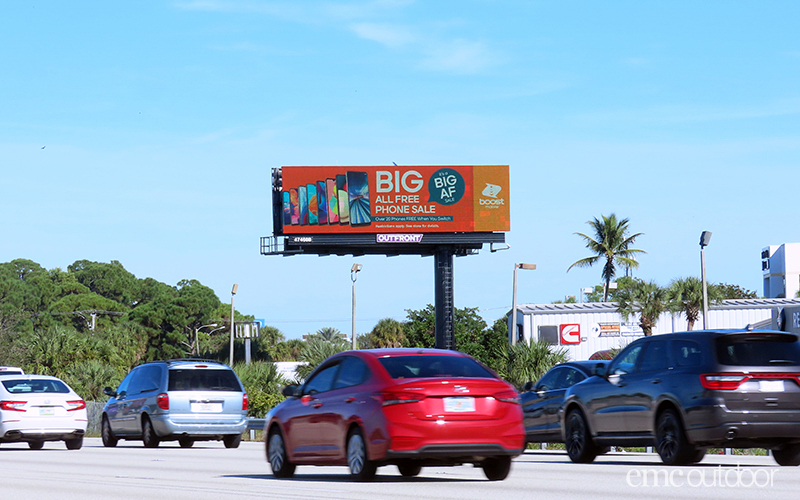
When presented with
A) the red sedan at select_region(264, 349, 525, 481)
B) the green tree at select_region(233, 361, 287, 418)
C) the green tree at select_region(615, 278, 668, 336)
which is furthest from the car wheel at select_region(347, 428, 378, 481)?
the green tree at select_region(615, 278, 668, 336)

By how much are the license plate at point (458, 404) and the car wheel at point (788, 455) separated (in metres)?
4.98

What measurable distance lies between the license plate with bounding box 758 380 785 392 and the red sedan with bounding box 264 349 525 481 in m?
3.42

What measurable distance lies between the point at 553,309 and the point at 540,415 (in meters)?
63.3

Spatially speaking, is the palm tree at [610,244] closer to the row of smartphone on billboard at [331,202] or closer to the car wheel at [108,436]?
the row of smartphone on billboard at [331,202]

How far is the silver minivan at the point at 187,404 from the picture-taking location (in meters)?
22.4

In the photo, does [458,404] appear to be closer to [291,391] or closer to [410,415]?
[410,415]

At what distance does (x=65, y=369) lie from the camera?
187 ft

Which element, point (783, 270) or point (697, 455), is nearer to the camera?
point (697, 455)

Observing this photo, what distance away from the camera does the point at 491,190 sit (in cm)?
8075

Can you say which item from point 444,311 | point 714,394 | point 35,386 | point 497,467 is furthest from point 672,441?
point 444,311

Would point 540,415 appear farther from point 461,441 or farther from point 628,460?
point 461,441

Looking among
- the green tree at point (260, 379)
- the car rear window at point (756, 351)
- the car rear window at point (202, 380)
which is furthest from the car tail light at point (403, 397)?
the green tree at point (260, 379)

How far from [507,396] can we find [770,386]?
3.73 meters

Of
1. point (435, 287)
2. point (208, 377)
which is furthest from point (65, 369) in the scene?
point (208, 377)
